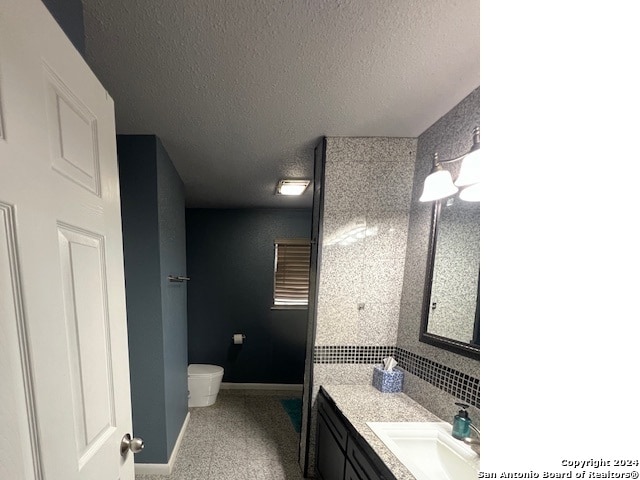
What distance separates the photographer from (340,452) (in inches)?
52.3

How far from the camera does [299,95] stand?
1284 mm

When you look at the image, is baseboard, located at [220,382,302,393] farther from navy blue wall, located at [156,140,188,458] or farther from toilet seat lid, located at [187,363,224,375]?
navy blue wall, located at [156,140,188,458]

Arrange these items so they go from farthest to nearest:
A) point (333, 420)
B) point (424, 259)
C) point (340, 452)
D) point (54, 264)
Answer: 1. point (424, 259)
2. point (333, 420)
3. point (340, 452)
4. point (54, 264)

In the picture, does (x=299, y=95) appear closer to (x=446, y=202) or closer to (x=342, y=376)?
(x=446, y=202)

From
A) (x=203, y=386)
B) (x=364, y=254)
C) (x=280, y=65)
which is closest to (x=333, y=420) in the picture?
(x=364, y=254)

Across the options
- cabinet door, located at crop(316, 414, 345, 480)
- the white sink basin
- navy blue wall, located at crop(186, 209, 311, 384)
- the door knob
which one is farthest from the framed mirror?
navy blue wall, located at crop(186, 209, 311, 384)

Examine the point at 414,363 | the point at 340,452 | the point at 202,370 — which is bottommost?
the point at 202,370

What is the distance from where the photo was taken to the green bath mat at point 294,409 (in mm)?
2591

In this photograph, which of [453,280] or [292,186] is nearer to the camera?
[453,280]

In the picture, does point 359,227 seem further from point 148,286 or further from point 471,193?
point 148,286

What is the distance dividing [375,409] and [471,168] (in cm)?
137

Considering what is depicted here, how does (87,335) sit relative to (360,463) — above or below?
above
